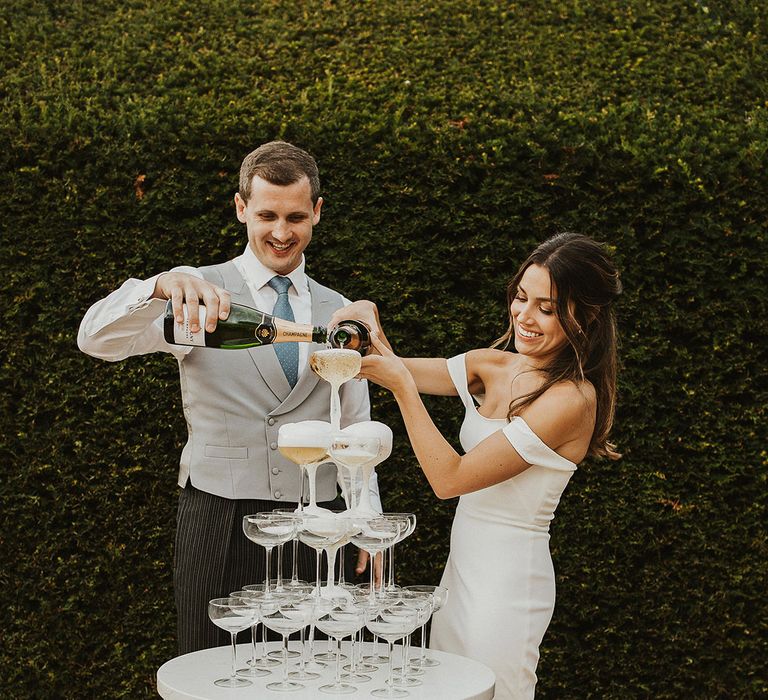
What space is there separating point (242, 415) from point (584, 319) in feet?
3.70

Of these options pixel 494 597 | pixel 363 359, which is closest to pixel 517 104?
pixel 363 359

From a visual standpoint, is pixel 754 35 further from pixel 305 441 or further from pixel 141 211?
pixel 305 441

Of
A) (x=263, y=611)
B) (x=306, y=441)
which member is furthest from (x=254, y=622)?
(x=306, y=441)

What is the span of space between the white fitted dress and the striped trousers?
1.58 feet

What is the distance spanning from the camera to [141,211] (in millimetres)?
4238

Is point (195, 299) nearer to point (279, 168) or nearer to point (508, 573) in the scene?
point (279, 168)

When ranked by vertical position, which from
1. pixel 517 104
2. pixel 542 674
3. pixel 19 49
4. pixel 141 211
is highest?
pixel 19 49

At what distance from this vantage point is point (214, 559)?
2.95 m

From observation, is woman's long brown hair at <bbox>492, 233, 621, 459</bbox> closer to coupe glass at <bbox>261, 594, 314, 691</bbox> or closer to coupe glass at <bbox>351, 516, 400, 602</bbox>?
coupe glass at <bbox>351, 516, 400, 602</bbox>

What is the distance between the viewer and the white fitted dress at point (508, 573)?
292cm

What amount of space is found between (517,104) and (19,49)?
2575mm

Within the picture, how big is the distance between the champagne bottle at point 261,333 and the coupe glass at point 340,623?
783mm

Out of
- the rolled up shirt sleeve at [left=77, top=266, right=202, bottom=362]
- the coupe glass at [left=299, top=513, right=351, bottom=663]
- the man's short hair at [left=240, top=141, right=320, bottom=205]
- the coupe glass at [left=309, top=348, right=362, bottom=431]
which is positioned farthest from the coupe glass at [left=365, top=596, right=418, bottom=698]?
the man's short hair at [left=240, top=141, right=320, bottom=205]

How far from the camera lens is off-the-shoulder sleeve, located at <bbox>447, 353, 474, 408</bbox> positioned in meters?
3.34
